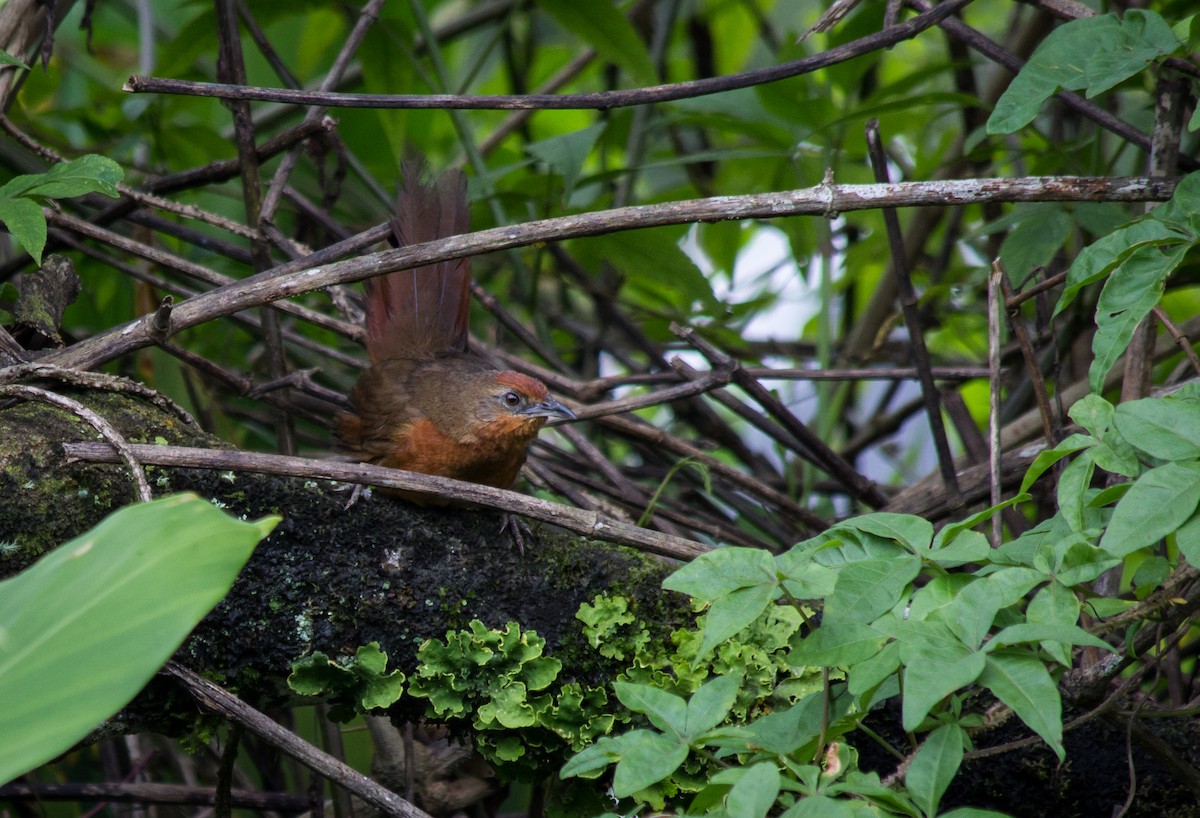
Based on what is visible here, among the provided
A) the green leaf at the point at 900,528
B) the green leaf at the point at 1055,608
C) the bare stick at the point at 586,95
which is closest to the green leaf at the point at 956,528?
the green leaf at the point at 900,528

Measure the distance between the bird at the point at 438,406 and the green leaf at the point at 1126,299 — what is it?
5.52 ft

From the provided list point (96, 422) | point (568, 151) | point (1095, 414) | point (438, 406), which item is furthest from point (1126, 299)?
point (438, 406)

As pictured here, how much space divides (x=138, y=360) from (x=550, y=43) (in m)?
3.24

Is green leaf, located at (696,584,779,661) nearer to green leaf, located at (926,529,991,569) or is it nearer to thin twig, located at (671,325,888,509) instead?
green leaf, located at (926,529,991,569)

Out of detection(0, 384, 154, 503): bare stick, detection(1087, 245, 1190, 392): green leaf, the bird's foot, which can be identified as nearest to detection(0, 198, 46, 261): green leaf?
detection(0, 384, 154, 503): bare stick

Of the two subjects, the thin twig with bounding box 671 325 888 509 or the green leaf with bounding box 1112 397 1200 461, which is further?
the thin twig with bounding box 671 325 888 509

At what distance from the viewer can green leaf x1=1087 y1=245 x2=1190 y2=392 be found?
171 cm

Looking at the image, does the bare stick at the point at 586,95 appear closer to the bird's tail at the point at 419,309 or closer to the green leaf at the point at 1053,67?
the green leaf at the point at 1053,67

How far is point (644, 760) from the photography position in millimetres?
1395

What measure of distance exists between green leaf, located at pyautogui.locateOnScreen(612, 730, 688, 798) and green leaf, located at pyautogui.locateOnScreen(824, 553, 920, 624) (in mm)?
279

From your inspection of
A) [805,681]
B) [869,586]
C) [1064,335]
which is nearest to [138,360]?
[805,681]

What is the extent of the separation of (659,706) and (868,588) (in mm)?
331

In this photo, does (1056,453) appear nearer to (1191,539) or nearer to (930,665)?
(1191,539)

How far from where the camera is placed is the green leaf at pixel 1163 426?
1.39 meters
